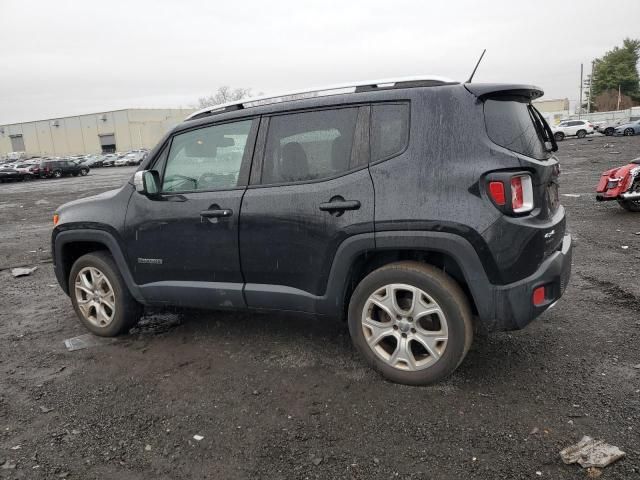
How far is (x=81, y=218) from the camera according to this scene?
4.46 m

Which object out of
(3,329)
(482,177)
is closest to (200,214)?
(482,177)

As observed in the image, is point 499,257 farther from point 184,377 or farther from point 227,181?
point 184,377

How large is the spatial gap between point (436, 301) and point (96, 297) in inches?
122

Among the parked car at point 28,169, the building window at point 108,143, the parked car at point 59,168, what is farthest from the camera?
the building window at point 108,143

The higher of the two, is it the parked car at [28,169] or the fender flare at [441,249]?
the fender flare at [441,249]

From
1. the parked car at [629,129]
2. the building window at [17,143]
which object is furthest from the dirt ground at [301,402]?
the building window at [17,143]

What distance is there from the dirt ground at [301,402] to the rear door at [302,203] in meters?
0.43

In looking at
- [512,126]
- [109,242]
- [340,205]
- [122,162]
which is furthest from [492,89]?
[122,162]

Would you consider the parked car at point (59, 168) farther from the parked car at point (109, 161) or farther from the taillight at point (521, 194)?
the taillight at point (521, 194)

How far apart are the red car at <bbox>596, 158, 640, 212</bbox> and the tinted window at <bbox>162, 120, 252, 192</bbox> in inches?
290

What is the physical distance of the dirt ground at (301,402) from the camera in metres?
2.64

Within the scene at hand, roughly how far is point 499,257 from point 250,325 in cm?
244

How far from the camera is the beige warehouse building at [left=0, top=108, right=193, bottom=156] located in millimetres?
79500

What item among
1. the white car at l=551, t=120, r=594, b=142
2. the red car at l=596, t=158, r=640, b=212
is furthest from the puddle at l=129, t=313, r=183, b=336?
the white car at l=551, t=120, r=594, b=142
